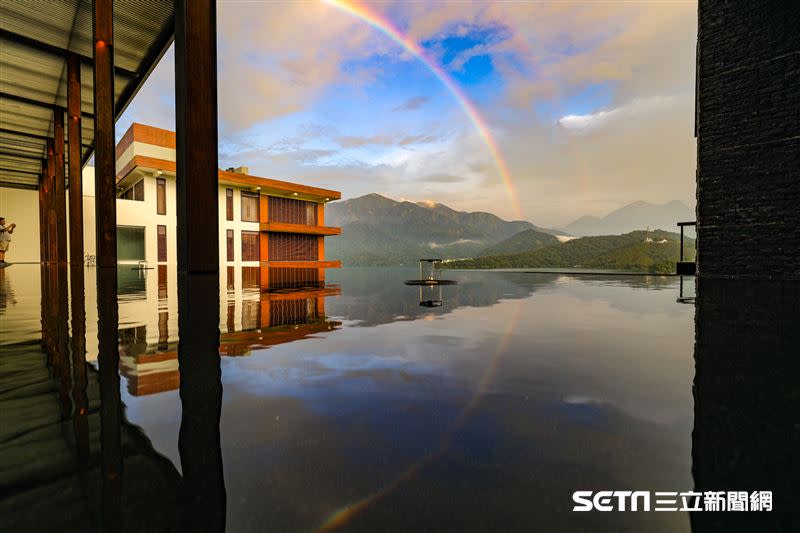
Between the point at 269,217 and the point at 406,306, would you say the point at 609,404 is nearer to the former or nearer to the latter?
the point at 406,306

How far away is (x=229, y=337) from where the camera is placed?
305 centimetres

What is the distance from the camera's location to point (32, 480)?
40.6 inches

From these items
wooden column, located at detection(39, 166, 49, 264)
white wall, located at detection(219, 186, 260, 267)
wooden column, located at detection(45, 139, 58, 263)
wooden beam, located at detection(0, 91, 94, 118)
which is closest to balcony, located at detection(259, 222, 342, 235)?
white wall, located at detection(219, 186, 260, 267)

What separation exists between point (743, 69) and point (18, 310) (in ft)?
52.1

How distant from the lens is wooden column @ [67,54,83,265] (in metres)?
15.4

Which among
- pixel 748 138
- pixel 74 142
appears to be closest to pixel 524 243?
pixel 748 138

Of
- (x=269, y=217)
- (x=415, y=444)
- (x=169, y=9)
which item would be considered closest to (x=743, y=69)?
(x=415, y=444)

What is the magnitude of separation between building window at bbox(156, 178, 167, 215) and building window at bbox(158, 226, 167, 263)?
44.2 inches

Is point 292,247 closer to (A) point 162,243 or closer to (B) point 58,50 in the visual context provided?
(A) point 162,243

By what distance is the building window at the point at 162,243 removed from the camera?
2514cm

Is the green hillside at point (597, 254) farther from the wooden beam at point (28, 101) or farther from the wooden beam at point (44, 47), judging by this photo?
the wooden beam at point (28, 101)

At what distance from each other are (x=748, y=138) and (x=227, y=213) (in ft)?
93.6

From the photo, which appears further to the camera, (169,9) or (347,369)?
(169,9)

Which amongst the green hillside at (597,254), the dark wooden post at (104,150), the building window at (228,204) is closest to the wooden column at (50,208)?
the building window at (228,204)
